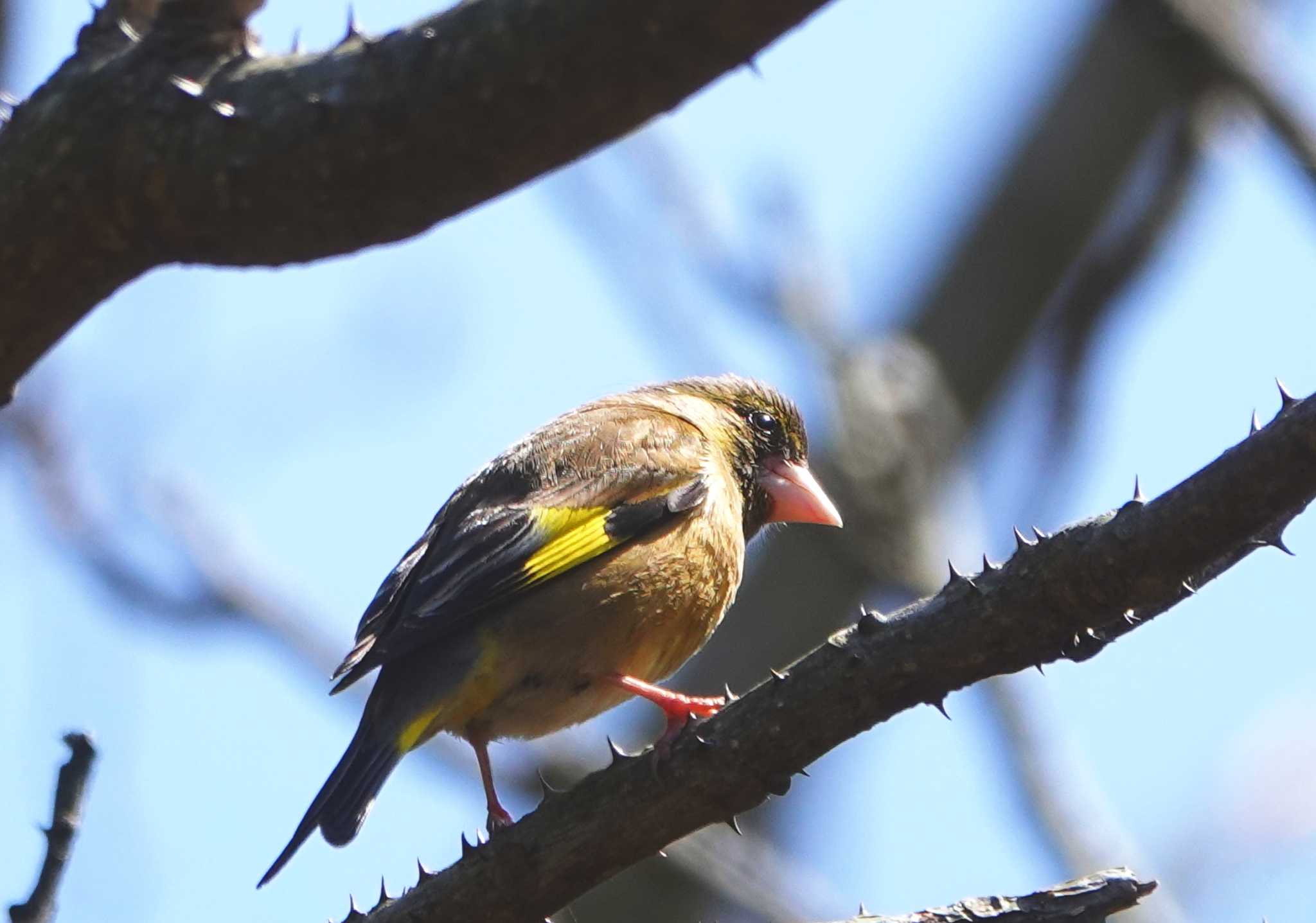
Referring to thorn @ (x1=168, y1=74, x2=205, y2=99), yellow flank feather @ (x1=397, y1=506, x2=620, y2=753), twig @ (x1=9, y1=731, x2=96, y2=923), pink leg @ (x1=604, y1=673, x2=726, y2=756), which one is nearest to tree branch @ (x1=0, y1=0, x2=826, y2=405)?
thorn @ (x1=168, y1=74, x2=205, y2=99)

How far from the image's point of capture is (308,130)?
3.36 metres

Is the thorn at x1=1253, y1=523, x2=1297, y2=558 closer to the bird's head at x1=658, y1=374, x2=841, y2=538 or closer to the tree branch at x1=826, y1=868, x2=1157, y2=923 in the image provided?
the tree branch at x1=826, y1=868, x2=1157, y2=923

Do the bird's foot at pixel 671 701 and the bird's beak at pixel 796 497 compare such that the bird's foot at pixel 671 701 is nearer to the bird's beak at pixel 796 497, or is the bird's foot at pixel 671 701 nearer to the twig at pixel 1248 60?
the bird's beak at pixel 796 497

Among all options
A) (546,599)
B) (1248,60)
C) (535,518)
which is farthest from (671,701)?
(1248,60)

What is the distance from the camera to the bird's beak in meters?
6.13

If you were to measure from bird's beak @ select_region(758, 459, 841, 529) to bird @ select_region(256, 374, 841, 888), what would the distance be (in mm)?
358

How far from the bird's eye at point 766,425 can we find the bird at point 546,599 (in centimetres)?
53

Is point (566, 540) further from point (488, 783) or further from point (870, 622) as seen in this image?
point (870, 622)

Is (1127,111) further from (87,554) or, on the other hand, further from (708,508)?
(87,554)

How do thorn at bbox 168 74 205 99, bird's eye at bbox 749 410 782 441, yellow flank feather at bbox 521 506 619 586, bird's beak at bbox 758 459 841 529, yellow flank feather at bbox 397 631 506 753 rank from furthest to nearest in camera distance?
1. bird's eye at bbox 749 410 782 441
2. bird's beak at bbox 758 459 841 529
3. yellow flank feather at bbox 521 506 619 586
4. yellow flank feather at bbox 397 631 506 753
5. thorn at bbox 168 74 205 99

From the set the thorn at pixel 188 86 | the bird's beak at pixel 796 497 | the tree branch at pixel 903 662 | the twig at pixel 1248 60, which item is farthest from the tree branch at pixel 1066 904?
the bird's beak at pixel 796 497

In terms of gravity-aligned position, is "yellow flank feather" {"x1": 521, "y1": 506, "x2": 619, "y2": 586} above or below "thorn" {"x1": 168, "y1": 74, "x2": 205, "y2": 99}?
below

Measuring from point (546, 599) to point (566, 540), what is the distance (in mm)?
268

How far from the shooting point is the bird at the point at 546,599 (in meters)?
4.57
